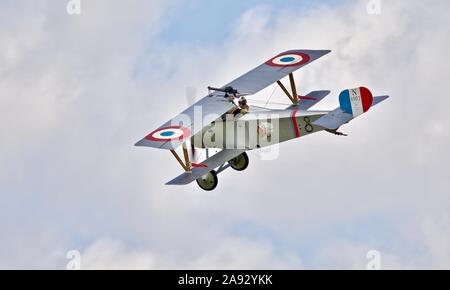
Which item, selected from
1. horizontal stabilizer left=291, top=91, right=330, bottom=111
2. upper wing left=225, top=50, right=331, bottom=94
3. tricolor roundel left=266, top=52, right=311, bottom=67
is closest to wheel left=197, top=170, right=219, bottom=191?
upper wing left=225, top=50, right=331, bottom=94

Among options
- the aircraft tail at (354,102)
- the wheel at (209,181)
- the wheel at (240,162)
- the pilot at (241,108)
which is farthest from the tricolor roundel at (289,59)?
the wheel at (209,181)

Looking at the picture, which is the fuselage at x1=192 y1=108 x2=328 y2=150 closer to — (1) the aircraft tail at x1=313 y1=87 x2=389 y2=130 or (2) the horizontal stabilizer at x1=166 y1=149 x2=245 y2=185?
(2) the horizontal stabilizer at x1=166 y1=149 x2=245 y2=185

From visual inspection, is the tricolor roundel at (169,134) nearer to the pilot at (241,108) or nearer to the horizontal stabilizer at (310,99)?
the pilot at (241,108)

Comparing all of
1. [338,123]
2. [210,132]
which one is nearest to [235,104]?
[210,132]

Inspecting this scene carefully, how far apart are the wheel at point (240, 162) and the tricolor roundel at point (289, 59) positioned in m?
3.40

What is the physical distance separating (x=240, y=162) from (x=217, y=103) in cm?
207

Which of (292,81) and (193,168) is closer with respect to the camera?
(193,168)

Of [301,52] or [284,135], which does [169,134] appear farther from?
[301,52]

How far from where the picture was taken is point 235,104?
32.6 m

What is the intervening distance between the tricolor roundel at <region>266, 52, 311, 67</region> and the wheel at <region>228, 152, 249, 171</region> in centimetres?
340

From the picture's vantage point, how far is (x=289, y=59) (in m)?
35.6

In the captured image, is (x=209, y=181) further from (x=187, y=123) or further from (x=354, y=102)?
(x=354, y=102)

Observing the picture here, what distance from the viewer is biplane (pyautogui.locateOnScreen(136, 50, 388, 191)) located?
3117cm

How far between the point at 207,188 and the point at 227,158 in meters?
1.10
